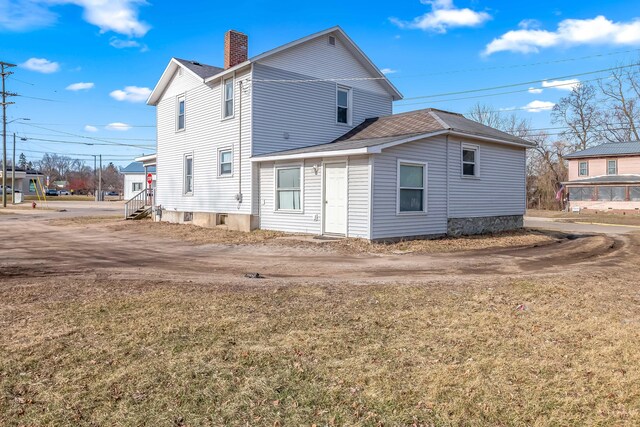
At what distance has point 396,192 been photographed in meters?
13.9

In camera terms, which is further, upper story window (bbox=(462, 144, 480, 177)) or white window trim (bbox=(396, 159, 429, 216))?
upper story window (bbox=(462, 144, 480, 177))

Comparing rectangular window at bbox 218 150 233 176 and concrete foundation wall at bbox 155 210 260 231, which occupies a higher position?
rectangular window at bbox 218 150 233 176

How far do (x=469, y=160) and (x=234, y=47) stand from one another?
1083cm

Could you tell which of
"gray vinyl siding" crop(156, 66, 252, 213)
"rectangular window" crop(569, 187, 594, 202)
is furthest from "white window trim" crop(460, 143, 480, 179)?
"rectangular window" crop(569, 187, 594, 202)

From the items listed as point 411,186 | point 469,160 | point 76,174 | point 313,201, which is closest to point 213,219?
point 313,201

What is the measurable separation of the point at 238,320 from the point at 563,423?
3.53m

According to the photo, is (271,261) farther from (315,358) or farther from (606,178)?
(606,178)

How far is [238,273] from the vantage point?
28.9 feet

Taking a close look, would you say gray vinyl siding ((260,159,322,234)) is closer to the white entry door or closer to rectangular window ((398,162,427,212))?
the white entry door

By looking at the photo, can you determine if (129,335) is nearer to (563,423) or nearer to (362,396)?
(362,396)

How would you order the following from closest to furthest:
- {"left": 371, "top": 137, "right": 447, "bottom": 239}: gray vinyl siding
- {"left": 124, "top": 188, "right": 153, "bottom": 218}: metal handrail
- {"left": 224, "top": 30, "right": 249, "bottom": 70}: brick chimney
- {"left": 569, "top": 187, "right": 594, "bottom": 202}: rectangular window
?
1. {"left": 371, "top": 137, "right": 447, "bottom": 239}: gray vinyl siding
2. {"left": 224, "top": 30, "right": 249, "bottom": 70}: brick chimney
3. {"left": 124, "top": 188, "right": 153, "bottom": 218}: metal handrail
4. {"left": 569, "top": 187, "right": 594, "bottom": 202}: rectangular window

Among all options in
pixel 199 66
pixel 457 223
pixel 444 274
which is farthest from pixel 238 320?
pixel 199 66

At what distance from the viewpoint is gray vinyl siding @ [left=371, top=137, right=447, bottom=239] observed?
13414 millimetres

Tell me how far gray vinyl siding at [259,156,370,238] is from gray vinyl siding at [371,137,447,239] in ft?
1.28
